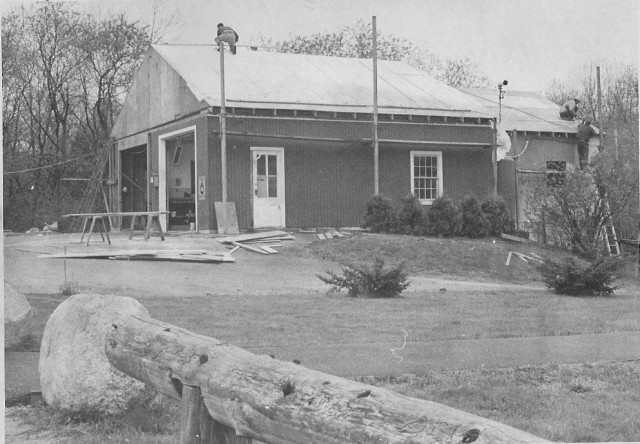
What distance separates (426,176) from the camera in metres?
8.88

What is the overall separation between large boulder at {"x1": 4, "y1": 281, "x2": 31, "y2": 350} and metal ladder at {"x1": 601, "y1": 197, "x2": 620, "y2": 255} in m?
4.42

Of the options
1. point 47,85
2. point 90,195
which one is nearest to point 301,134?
point 90,195

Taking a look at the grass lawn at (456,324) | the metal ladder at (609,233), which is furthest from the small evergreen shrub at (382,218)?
the metal ladder at (609,233)

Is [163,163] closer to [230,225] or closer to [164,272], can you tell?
[230,225]

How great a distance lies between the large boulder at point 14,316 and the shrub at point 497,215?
4222 millimetres

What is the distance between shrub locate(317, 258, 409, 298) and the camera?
6715 mm

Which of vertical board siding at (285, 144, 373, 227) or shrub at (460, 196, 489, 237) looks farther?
vertical board siding at (285, 144, 373, 227)

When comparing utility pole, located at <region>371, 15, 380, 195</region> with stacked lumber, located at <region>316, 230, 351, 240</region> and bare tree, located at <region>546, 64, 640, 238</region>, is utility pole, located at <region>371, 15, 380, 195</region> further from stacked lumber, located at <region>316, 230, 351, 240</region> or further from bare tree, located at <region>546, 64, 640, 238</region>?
bare tree, located at <region>546, 64, 640, 238</region>

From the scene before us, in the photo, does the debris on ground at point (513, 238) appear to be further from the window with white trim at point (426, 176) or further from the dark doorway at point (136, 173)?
the dark doorway at point (136, 173)

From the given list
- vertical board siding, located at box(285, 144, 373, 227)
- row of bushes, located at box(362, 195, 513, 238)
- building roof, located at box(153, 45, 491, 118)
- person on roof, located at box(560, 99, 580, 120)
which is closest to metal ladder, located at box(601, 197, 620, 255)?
person on roof, located at box(560, 99, 580, 120)

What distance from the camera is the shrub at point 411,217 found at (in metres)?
7.55

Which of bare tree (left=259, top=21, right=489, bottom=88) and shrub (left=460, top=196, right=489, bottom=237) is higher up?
bare tree (left=259, top=21, right=489, bottom=88)

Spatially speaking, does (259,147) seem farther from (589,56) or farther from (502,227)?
(589,56)

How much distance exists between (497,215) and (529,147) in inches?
62.3
